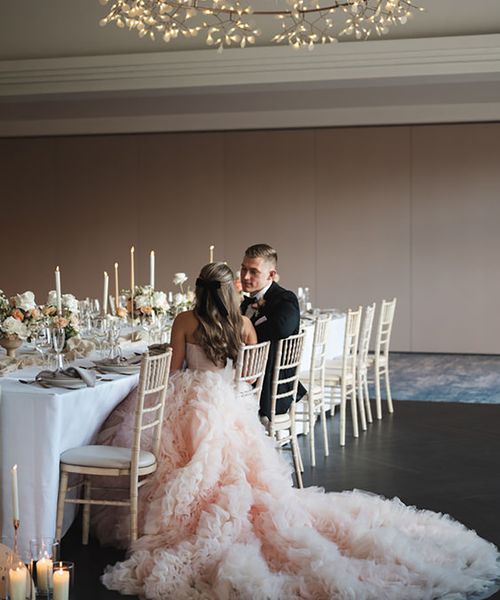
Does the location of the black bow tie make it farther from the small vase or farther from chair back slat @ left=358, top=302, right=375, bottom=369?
chair back slat @ left=358, top=302, right=375, bottom=369

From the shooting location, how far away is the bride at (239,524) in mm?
3916

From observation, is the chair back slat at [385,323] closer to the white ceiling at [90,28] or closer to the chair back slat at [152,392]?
the white ceiling at [90,28]

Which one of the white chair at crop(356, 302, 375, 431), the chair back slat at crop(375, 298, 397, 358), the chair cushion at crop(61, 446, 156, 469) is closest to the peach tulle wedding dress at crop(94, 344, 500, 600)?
the chair cushion at crop(61, 446, 156, 469)

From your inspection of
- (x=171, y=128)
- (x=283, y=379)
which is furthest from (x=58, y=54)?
(x=283, y=379)

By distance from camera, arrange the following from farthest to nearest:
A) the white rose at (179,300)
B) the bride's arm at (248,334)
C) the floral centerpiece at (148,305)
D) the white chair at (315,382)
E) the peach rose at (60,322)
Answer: the white rose at (179,300), the floral centerpiece at (148,305), the white chair at (315,382), the peach rose at (60,322), the bride's arm at (248,334)

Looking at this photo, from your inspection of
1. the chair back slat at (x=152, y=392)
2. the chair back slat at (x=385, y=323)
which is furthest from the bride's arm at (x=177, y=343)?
the chair back slat at (x=385, y=323)

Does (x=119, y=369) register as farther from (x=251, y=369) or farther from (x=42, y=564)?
(x=42, y=564)

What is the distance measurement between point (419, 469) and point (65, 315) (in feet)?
8.55

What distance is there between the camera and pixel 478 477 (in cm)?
622

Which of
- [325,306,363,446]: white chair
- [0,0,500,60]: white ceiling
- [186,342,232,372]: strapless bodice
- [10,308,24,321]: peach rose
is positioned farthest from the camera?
[0,0,500,60]: white ceiling

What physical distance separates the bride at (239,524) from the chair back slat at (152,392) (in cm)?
9

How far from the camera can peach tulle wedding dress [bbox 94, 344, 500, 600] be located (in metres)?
3.90

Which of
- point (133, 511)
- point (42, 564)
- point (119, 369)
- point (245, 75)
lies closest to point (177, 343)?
point (119, 369)

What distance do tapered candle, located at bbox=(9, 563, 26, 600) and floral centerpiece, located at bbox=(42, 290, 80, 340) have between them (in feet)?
7.79
